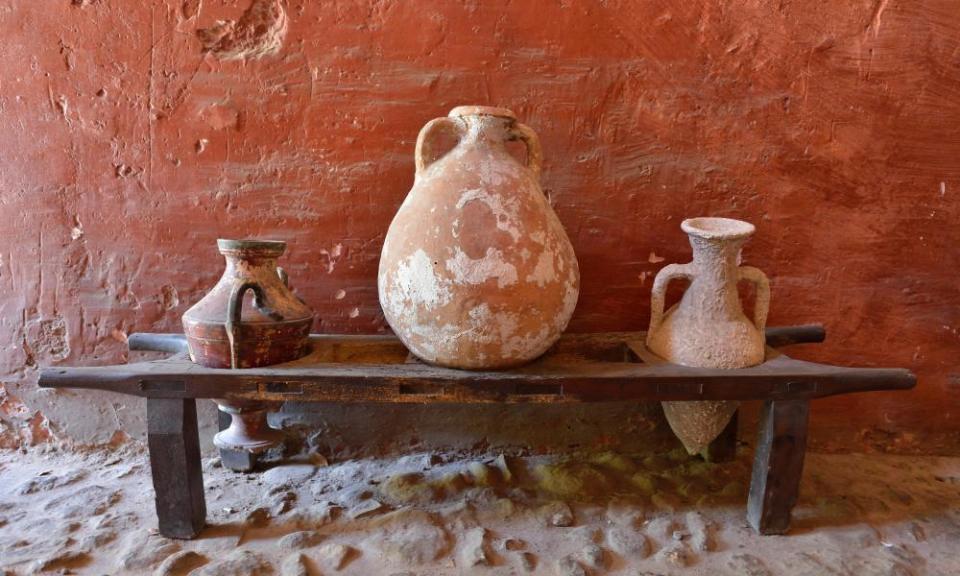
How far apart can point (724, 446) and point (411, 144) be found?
1689 millimetres

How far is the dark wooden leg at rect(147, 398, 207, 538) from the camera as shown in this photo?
5.03 ft

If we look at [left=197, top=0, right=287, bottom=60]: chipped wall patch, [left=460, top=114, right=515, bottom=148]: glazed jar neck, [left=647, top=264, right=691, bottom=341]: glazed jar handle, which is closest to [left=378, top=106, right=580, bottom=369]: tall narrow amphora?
[left=460, top=114, right=515, bottom=148]: glazed jar neck

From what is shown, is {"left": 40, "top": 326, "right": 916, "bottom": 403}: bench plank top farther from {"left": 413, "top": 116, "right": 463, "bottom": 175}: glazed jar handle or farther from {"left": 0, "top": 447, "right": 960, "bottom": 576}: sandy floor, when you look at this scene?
{"left": 413, "top": 116, "right": 463, "bottom": 175}: glazed jar handle

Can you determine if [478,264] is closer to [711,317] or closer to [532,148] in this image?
[532,148]

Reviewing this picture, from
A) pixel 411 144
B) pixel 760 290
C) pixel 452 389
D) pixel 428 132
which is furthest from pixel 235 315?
pixel 760 290

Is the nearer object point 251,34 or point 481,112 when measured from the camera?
point 481,112

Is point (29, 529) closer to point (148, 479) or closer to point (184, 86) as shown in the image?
point (148, 479)

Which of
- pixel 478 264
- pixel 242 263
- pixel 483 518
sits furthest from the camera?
pixel 483 518

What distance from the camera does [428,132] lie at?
1.70 metres

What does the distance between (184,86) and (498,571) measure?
1984 millimetres

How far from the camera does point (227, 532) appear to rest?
1.62 meters

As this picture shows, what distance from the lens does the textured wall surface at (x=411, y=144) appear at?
6.49 ft

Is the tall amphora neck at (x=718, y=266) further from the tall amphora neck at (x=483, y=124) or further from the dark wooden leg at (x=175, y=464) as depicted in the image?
the dark wooden leg at (x=175, y=464)

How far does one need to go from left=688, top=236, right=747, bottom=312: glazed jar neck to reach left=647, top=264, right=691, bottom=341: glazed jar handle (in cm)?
5
